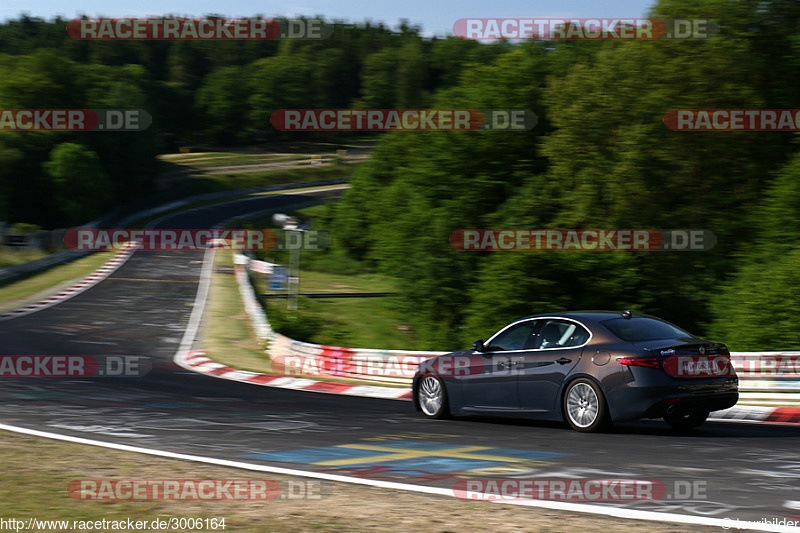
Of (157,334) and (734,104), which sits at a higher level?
(734,104)

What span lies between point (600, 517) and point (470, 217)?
76.3 feet

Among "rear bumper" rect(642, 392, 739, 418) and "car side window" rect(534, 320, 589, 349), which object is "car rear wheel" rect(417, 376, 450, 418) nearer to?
"car side window" rect(534, 320, 589, 349)

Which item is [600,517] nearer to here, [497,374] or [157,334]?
[497,374]

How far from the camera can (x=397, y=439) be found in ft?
30.3

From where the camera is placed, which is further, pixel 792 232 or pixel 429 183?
pixel 429 183

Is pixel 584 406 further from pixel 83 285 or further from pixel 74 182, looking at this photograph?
pixel 74 182

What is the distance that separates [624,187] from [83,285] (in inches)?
812

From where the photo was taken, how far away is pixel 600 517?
5.50 metres

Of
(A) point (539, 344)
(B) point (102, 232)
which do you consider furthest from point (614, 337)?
(B) point (102, 232)

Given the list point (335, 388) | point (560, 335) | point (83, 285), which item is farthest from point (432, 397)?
point (83, 285)

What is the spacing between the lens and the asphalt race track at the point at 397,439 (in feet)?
22.2

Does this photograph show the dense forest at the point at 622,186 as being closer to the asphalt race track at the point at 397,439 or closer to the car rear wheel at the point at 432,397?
the asphalt race track at the point at 397,439

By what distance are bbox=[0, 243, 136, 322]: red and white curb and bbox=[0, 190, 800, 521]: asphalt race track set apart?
11.9m

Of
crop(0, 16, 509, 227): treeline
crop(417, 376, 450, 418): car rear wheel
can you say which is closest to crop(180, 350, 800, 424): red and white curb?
crop(417, 376, 450, 418): car rear wheel
